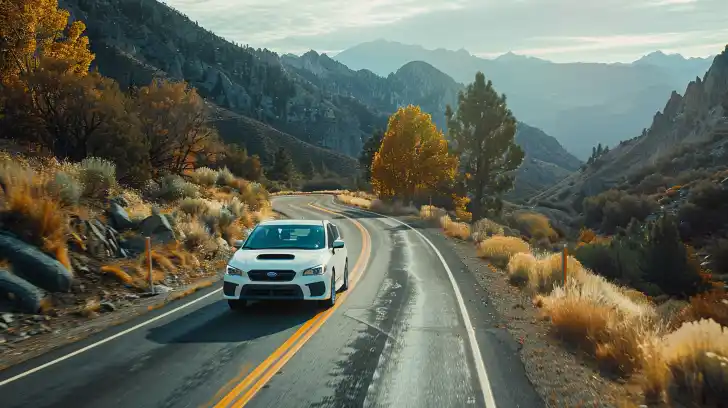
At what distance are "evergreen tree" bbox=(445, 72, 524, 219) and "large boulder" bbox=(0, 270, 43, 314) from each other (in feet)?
120

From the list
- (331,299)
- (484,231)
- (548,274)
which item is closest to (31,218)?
(331,299)

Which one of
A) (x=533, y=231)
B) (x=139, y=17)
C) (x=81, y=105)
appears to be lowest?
(x=533, y=231)

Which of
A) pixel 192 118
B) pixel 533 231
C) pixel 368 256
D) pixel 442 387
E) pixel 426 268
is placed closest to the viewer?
pixel 442 387

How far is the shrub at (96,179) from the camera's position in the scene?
16516 millimetres

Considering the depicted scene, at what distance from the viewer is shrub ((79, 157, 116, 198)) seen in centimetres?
1652

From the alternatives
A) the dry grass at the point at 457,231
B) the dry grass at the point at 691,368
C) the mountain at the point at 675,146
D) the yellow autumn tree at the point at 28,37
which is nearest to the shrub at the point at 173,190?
the yellow autumn tree at the point at 28,37

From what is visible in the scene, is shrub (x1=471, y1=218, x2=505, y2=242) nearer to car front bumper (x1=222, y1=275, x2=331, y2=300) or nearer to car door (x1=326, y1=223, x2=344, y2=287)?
car door (x1=326, y1=223, x2=344, y2=287)

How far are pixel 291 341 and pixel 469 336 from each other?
3125 mm

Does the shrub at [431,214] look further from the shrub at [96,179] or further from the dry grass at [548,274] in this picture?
the shrub at [96,179]

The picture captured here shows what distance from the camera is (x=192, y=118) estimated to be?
95.5 feet

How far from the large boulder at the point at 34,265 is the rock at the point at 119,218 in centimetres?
407

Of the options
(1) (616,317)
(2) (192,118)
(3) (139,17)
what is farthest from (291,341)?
(3) (139,17)

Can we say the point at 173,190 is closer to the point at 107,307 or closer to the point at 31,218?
the point at 31,218

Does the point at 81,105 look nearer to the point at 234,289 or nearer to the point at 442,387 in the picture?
the point at 234,289
